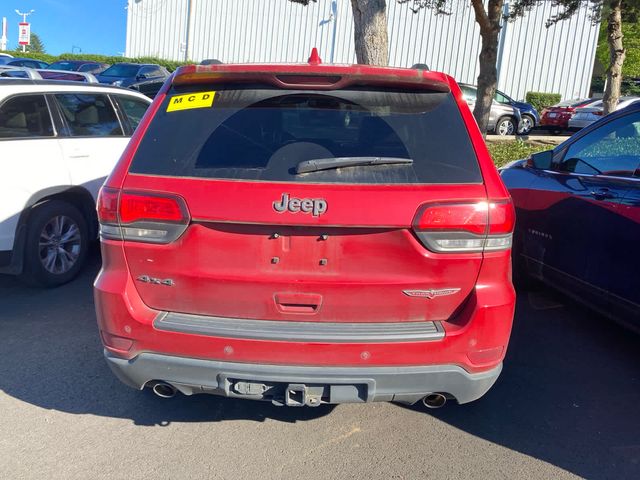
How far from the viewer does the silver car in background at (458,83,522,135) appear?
16.3 metres

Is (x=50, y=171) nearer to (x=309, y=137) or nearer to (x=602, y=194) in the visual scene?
(x=309, y=137)

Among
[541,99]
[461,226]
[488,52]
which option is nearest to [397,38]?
[541,99]

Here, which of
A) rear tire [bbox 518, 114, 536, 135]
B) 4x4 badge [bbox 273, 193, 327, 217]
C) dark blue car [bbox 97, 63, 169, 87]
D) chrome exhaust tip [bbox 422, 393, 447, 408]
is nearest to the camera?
4x4 badge [bbox 273, 193, 327, 217]

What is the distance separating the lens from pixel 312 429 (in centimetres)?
317

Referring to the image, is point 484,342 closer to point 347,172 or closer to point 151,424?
point 347,172

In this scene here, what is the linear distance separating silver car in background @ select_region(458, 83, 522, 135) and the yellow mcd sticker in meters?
14.5

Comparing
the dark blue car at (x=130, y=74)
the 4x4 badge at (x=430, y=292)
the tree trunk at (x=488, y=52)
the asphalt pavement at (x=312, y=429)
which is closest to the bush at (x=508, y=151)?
the tree trunk at (x=488, y=52)

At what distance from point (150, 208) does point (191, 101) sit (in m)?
0.59

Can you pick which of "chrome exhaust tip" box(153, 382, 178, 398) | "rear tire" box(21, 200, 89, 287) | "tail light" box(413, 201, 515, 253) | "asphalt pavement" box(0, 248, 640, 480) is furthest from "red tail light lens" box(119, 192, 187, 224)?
"rear tire" box(21, 200, 89, 287)

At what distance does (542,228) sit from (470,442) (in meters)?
2.13

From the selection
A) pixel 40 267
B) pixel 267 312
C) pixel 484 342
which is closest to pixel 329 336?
pixel 267 312

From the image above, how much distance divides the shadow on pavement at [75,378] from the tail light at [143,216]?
4.00 ft

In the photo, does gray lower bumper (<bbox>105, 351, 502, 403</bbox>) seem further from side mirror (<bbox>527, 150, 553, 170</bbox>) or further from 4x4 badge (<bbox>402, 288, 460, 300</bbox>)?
side mirror (<bbox>527, 150, 553, 170</bbox>)

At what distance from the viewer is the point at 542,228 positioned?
458cm
